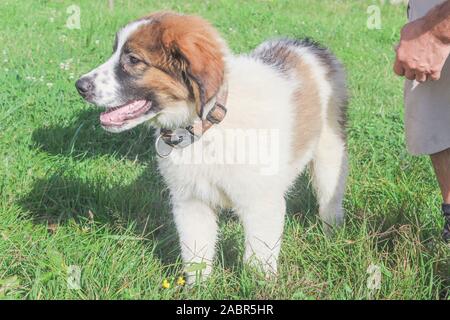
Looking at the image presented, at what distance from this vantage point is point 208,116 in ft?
9.37

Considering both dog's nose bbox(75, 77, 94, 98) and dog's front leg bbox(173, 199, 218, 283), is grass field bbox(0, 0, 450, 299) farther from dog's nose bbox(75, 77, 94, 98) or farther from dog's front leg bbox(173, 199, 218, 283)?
dog's nose bbox(75, 77, 94, 98)

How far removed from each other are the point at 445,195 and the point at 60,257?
1864 mm

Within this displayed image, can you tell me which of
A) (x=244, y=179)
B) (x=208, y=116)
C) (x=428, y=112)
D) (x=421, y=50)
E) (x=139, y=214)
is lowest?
(x=139, y=214)

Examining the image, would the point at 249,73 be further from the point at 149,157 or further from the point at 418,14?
the point at 149,157

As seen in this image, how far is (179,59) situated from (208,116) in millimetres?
280

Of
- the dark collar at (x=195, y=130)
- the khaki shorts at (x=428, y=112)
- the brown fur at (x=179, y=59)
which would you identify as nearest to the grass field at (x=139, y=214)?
the khaki shorts at (x=428, y=112)

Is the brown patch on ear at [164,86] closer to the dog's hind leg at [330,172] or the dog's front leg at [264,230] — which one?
the dog's front leg at [264,230]

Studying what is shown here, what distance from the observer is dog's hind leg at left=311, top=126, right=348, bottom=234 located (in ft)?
12.2

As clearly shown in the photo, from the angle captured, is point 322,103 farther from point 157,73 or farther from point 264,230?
point 157,73

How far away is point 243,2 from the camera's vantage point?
9938mm

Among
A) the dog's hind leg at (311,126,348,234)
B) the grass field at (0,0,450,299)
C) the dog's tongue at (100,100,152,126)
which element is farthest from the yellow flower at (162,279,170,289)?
the dog's hind leg at (311,126,348,234)

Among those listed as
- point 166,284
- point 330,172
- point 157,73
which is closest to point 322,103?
point 330,172

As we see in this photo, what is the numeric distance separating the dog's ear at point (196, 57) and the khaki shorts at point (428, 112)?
0.95 metres

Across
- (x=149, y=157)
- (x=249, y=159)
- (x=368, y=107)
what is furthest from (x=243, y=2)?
(x=249, y=159)
